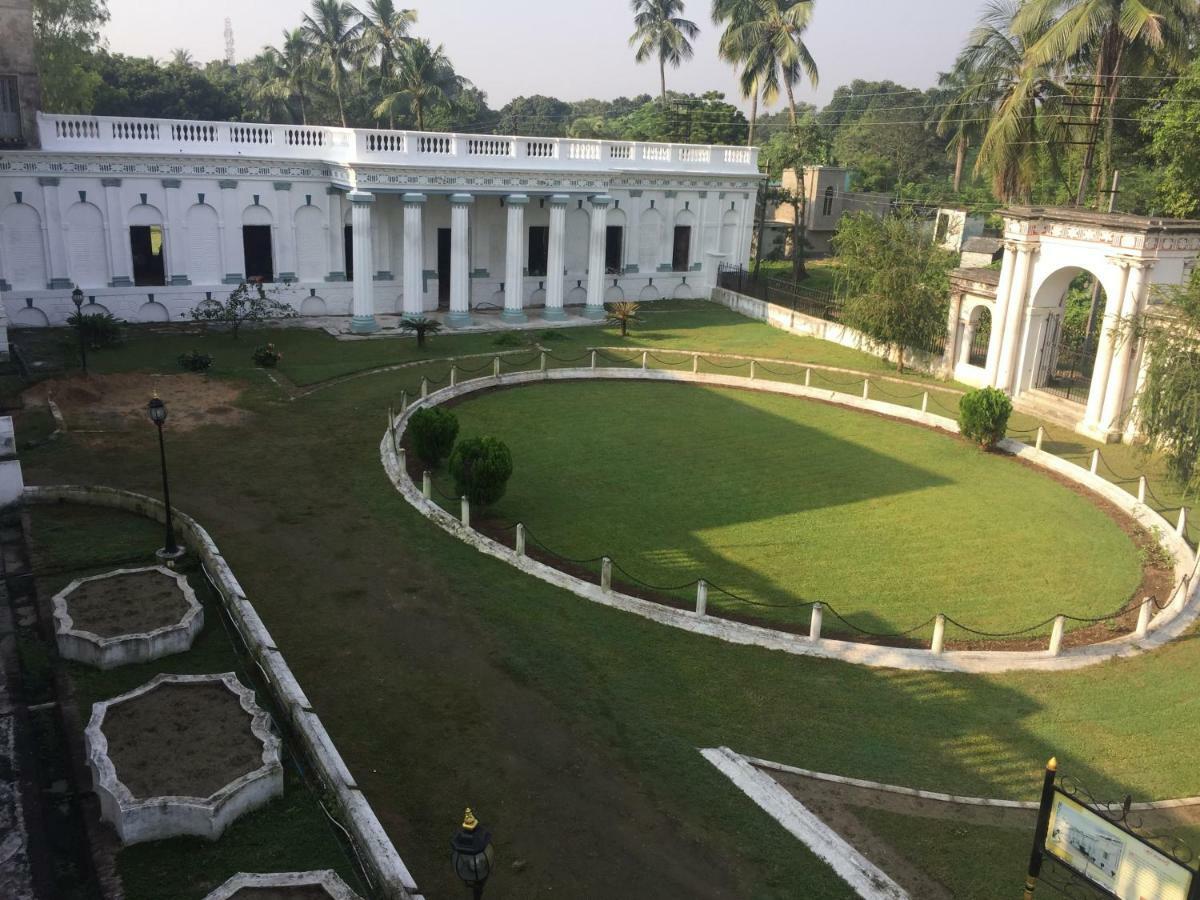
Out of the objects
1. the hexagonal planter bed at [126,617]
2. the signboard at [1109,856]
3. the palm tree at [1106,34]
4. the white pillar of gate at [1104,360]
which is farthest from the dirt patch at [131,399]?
the palm tree at [1106,34]

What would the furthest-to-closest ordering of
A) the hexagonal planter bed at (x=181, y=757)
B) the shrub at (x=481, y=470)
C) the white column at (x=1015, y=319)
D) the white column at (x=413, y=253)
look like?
the white column at (x=413, y=253) < the white column at (x=1015, y=319) < the shrub at (x=481, y=470) < the hexagonal planter bed at (x=181, y=757)

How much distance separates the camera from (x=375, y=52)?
5519 cm

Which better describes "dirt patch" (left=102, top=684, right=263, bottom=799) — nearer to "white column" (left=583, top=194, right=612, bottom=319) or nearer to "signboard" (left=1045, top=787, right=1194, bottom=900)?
"signboard" (left=1045, top=787, right=1194, bottom=900)

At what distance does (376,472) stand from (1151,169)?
1436 inches

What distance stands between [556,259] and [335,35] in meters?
33.7

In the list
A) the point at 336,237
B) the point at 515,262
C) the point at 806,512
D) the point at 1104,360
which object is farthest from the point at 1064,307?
the point at 336,237

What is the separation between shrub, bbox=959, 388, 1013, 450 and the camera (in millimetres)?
23500

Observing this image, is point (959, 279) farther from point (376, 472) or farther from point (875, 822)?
point (875, 822)

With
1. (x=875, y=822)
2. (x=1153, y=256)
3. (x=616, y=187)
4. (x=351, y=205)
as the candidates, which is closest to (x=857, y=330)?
(x=1153, y=256)

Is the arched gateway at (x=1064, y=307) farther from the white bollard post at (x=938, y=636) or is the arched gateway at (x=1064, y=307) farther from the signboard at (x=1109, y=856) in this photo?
the signboard at (x=1109, y=856)

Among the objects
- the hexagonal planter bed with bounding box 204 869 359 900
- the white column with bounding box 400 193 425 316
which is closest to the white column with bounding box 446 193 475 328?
the white column with bounding box 400 193 425 316

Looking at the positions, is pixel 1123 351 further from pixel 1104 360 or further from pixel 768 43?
pixel 768 43

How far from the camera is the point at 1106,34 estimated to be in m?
31.6

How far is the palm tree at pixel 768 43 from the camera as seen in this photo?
47531mm
